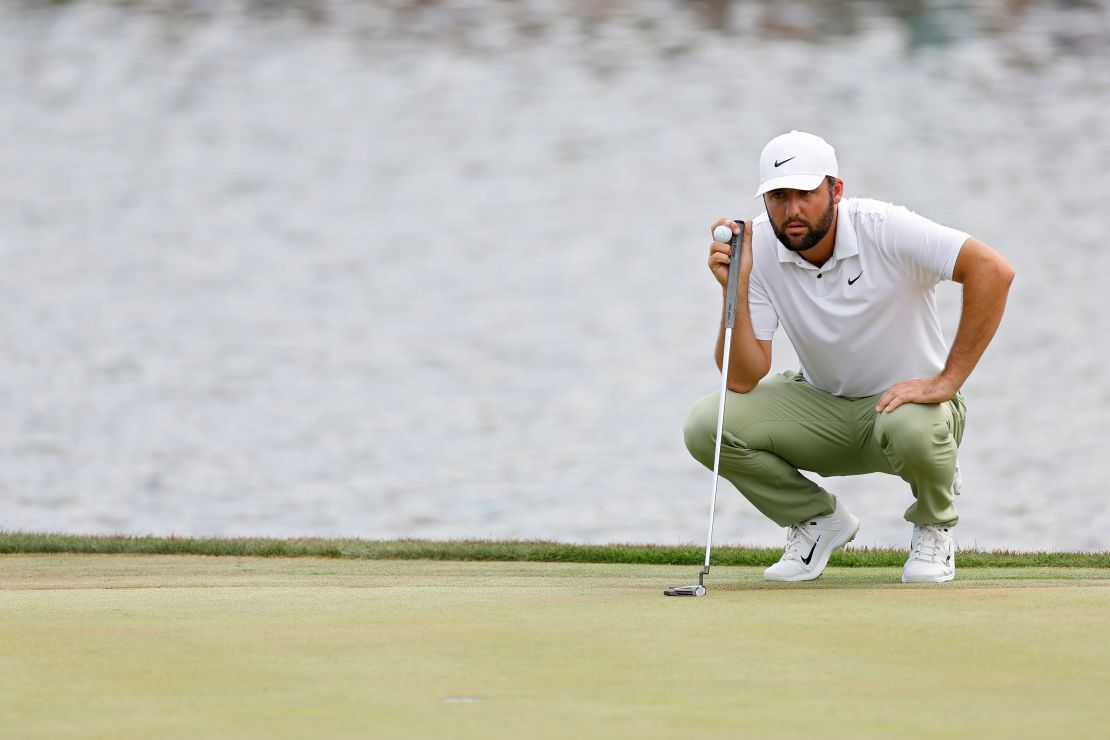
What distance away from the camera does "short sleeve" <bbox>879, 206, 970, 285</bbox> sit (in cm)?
327

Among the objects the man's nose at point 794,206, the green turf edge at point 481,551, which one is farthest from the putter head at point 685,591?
the green turf edge at point 481,551

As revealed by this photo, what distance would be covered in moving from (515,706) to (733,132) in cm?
743

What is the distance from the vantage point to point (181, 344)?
8602mm

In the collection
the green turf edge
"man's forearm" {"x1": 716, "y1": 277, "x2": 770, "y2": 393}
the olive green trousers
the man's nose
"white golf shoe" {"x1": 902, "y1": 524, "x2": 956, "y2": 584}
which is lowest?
the green turf edge

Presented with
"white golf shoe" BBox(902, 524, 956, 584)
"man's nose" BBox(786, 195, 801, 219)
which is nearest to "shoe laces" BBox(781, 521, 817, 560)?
"white golf shoe" BBox(902, 524, 956, 584)

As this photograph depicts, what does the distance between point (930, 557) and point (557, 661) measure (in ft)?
4.64

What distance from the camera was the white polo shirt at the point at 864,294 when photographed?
3.32 metres

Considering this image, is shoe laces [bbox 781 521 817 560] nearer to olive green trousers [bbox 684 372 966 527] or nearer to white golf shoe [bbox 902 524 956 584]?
olive green trousers [bbox 684 372 966 527]

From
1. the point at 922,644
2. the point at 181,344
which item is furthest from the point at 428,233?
the point at 922,644

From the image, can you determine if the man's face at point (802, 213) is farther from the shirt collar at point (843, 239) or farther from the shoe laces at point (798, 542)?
the shoe laces at point (798, 542)

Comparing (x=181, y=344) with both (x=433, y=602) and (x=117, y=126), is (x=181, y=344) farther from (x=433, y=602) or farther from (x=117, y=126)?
(x=433, y=602)

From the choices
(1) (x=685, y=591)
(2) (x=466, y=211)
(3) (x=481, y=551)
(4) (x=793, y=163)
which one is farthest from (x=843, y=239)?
(2) (x=466, y=211)

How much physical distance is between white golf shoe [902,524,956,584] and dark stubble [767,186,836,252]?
63 centimetres

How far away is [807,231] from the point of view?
3.30 meters
